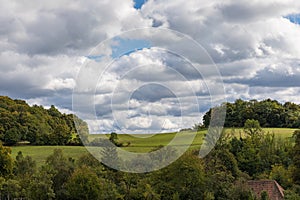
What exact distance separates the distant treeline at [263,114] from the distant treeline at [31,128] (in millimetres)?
27932

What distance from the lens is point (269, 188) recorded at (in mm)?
43312

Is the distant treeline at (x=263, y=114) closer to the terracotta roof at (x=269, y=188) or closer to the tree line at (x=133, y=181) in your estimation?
the tree line at (x=133, y=181)

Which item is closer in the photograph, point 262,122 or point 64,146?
point 64,146

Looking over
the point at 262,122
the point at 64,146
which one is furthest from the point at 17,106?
the point at 262,122

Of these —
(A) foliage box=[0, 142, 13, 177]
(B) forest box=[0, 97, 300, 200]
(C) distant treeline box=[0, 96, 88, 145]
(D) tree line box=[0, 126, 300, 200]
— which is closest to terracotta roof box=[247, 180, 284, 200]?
(D) tree line box=[0, 126, 300, 200]

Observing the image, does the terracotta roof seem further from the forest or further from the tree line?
the forest

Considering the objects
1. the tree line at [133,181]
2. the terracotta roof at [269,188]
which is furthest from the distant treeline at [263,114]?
the terracotta roof at [269,188]

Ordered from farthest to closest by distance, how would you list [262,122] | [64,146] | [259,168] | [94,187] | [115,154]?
1. [262,122]
2. [64,146]
3. [259,168]
4. [115,154]
5. [94,187]

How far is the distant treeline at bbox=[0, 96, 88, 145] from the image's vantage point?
257 feet

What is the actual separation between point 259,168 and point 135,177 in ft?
59.1

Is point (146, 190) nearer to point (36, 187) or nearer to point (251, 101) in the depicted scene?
point (36, 187)

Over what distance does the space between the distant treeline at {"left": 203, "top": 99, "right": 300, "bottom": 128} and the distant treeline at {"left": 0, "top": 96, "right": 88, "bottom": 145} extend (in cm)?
2793

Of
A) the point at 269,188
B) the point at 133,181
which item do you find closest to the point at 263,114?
the point at 269,188

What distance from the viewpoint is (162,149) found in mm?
43656
